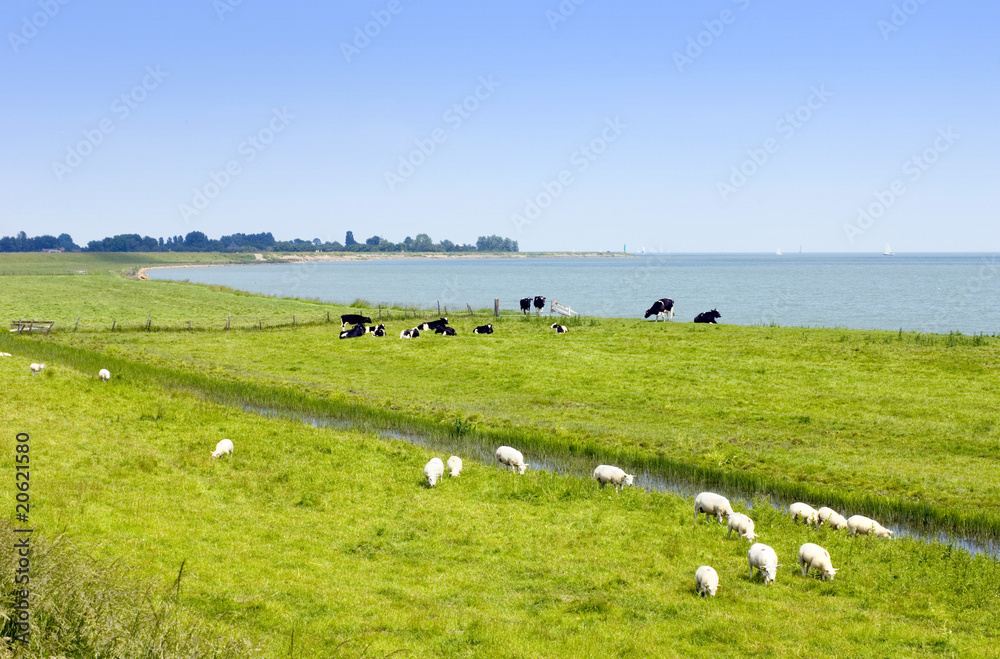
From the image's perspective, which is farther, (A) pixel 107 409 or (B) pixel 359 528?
(A) pixel 107 409

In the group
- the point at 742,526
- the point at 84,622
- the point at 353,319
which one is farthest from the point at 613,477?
the point at 353,319

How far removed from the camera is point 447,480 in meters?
22.6

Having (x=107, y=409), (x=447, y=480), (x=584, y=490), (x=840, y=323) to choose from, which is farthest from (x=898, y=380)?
(x=840, y=323)

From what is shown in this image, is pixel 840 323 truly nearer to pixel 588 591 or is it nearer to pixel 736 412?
pixel 736 412

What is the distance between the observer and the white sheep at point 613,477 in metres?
21.9

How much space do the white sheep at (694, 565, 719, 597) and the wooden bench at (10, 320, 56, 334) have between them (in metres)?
51.8

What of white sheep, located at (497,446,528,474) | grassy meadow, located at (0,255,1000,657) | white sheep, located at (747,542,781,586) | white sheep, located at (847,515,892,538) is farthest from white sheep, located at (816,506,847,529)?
white sheep, located at (497,446,528,474)

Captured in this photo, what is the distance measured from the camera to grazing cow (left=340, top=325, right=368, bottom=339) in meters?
53.2

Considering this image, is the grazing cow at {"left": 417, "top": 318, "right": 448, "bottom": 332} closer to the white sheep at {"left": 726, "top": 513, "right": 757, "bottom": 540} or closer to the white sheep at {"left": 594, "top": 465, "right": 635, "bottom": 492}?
the white sheep at {"left": 594, "top": 465, "right": 635, "bottom": 492}

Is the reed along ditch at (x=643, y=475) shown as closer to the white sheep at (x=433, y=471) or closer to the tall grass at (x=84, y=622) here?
the white sheep at (x=433, y=471)

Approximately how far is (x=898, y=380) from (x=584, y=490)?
20960 millimetres

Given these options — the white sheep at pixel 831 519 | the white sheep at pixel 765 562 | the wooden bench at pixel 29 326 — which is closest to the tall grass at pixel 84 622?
the white sheep at pixel 765 562

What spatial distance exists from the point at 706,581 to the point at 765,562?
153 cm

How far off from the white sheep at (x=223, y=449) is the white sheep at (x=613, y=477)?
11.4m
